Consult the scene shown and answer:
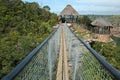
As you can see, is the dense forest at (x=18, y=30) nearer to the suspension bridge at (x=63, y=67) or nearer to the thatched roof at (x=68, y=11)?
the thatched roof at (x=68, y=11)

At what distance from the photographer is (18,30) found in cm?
3878

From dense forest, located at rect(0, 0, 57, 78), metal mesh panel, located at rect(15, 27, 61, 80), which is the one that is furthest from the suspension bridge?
dense forest, located at rect(0, 0, 57, 78)

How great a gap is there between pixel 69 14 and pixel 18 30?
34.2ft

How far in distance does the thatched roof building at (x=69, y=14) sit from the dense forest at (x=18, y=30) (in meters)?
3.16

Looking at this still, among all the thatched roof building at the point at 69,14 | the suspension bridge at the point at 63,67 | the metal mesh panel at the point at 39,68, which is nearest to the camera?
the suspension bridge at the point at 63,67

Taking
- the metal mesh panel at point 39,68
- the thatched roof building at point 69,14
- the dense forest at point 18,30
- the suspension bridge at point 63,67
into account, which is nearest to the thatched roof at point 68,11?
the thatched roof building at point 69,14

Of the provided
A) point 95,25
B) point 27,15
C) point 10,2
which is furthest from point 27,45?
point 95,25

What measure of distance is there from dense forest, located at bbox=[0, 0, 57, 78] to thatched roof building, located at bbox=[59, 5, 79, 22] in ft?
10.4

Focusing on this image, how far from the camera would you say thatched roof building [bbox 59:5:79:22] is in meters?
46.2

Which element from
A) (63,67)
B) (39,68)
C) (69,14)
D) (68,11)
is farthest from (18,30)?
(39,68)

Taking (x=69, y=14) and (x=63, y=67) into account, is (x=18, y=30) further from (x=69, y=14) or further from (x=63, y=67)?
(x=63, y=67)

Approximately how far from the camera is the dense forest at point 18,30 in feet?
89.3

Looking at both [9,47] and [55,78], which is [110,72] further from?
[9,47]

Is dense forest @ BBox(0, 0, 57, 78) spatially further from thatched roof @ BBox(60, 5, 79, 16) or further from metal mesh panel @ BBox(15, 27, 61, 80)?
metal mesh panel @ BBox(15, 27, 61, 80)
